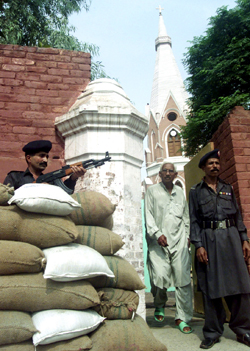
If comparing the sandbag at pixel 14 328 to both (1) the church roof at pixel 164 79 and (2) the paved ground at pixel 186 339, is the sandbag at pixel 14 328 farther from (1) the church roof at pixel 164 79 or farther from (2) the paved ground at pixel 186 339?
(1) the church roof at pixel 164 79

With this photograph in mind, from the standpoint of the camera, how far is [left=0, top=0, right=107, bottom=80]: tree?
37.1 ft

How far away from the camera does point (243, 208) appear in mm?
3959

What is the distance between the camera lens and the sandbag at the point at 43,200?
1974 millimetres

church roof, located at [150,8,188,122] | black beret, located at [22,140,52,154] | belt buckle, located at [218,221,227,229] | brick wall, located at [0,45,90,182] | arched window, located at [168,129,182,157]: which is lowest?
belt buckle, located at [218,221,227,229]

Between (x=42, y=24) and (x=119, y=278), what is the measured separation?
1204 centimetres

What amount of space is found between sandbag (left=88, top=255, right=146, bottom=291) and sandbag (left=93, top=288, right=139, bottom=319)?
35mm

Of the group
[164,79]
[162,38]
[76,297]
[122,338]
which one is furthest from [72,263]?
[162,38]

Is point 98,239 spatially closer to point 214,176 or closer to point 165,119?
point 214,176

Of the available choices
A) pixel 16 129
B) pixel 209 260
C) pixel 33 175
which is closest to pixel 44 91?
pixel 16 129

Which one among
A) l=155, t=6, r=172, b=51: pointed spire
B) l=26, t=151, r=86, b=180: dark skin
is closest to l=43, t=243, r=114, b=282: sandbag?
l=26, t=151, r=86, b=180: dark skin

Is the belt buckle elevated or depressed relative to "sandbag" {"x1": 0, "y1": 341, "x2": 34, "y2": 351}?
elevated

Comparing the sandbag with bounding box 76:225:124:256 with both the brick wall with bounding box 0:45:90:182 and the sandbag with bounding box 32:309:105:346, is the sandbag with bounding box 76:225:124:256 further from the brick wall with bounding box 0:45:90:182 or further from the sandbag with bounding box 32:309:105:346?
the brick wall with bounding box 0:45:90:182

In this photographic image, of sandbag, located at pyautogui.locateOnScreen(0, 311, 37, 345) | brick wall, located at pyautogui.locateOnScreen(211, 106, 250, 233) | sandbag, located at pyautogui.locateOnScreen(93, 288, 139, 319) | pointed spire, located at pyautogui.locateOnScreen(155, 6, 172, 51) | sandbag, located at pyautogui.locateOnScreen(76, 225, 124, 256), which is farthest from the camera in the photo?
pointed spire, located at pyautogui.locateOnScreen(155, 6, 172, 51)

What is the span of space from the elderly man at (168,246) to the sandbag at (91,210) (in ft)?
3.73
